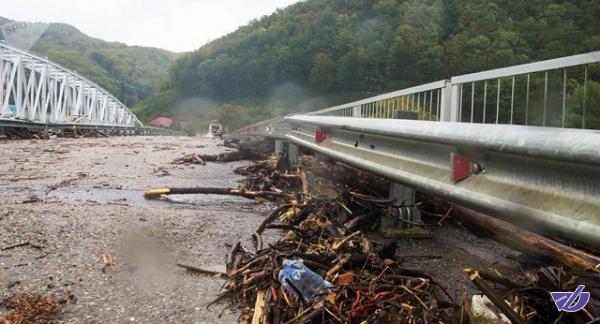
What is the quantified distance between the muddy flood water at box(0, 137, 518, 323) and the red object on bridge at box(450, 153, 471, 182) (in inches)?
31.2

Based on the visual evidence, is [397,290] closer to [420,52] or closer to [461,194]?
[461,194]

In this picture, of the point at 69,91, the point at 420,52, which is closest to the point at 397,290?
the point at 69,91

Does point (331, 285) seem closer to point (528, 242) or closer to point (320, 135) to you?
point (528, 242)

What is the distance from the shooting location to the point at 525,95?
3156mm

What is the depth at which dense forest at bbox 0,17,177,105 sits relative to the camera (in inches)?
4152

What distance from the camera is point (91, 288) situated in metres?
2.52

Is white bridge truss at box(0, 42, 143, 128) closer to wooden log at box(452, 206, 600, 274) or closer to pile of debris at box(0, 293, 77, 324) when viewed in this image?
pile of debris at box(0, 293, 77, 324)

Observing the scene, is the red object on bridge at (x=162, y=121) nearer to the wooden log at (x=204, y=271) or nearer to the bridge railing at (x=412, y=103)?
the bridge railing at (x=412, y=103)

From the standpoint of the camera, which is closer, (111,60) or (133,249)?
(133,249)

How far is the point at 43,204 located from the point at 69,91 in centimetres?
4022

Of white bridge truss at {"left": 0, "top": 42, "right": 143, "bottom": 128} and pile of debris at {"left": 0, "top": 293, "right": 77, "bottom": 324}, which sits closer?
pile of debris at {"left": 0, "top": 293, "right": 77, "bottom": 324}

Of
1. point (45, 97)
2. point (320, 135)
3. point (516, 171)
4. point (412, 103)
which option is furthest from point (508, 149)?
point (45, 97)

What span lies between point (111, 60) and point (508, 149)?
142563mm

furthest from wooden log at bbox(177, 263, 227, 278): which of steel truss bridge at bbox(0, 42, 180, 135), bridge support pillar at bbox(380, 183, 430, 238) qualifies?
steel truss bridge at bbox(0, 42, 180, 135)
